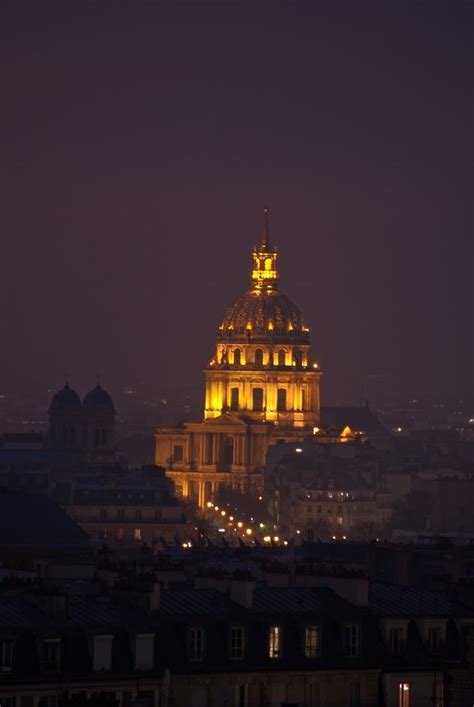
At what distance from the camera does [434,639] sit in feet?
225

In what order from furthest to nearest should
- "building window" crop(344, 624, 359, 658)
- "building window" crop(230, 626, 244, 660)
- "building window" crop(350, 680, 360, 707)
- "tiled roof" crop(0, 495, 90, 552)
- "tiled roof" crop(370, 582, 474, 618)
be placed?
"tiled roof" crop(0, 495, 90, 552)
"tiled roof" crop(370, 582, 474, 618)
"building window" crop(344, 624, 359, 658)
"building window" crop(230, 626, 244, 660)
"building window" crop(350, 680, 360, 707)

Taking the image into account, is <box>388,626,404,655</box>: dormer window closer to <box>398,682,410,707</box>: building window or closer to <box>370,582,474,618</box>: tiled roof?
<box>370,582,474,618</box>: tiled roof

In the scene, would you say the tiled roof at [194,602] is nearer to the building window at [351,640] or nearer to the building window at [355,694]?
the building window at [351,640]

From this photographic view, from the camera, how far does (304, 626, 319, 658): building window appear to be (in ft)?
218

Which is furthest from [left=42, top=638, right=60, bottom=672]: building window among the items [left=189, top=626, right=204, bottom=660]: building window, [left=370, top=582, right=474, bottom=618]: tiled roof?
[left=370, top=582, right=474, bottom=618]: tiled roof

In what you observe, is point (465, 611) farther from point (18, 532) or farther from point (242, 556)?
point (18, 532)

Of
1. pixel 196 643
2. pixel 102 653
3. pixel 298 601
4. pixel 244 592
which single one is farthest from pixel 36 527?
pixel 102 653

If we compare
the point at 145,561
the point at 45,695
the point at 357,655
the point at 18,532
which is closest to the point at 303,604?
the point at 357,655

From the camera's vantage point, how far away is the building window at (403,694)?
215ft

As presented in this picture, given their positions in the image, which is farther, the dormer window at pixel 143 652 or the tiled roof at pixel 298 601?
the tiled roof at pixel 298 601

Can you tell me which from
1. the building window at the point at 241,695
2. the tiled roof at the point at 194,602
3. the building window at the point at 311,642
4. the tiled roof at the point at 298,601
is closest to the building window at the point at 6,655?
the building window at the point at 241,695

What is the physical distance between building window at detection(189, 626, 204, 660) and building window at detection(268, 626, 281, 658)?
38.4 inches

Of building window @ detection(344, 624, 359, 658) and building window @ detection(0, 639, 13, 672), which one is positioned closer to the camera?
building window @ detection(0, 639, 13, 672)

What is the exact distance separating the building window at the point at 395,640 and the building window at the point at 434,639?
512 millimetres
